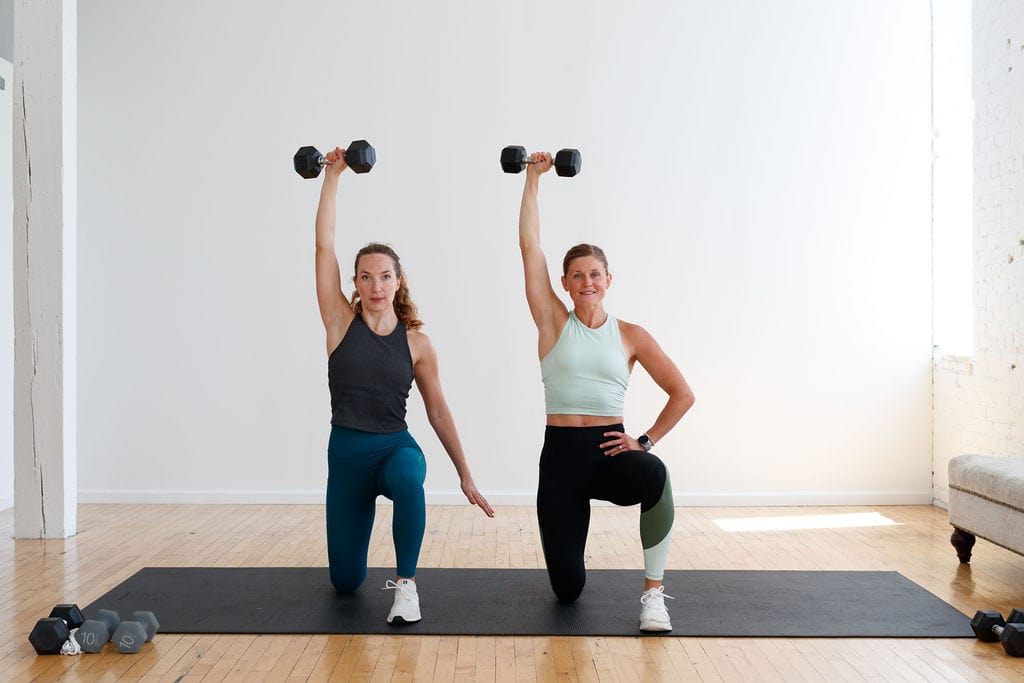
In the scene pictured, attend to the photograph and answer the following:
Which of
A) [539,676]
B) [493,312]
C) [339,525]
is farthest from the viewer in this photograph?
[493,312]

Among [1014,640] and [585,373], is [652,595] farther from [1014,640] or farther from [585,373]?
[1014,640]

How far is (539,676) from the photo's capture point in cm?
271

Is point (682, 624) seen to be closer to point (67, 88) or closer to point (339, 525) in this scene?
→ point (339, 525)

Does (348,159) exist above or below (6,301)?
above

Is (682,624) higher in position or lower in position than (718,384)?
lower

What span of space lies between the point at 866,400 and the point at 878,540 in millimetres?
1210

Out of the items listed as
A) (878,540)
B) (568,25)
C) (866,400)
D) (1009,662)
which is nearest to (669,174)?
(568,25)

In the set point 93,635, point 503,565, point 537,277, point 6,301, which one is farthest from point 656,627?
point 6,301

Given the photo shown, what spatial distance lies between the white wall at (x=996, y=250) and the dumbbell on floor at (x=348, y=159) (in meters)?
3.06

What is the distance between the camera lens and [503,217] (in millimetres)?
5570

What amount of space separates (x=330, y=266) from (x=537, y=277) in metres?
0.69

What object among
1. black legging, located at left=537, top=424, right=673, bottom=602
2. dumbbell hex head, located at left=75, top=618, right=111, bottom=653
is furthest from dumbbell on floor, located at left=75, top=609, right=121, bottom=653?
black legging, located at left=537, top=424, right=673, bottom=602

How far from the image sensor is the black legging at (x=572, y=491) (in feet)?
10.8

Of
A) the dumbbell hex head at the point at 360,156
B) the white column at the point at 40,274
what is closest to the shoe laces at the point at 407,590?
the dumbbell hex head at the point at 360,156
